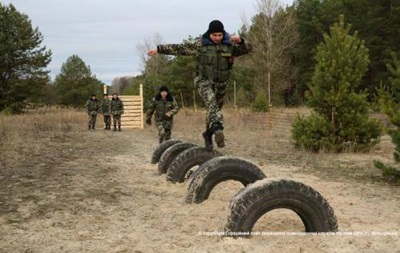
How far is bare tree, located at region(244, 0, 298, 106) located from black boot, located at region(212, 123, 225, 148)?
1448 inches

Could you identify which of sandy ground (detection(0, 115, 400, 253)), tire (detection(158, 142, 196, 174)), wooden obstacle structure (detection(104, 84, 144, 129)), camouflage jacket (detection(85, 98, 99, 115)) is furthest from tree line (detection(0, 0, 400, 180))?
camouflage jacket (detection(85, 98, 99, 115))

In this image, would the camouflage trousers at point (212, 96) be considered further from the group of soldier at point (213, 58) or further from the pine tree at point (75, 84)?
the pine tree at point (75, 84)

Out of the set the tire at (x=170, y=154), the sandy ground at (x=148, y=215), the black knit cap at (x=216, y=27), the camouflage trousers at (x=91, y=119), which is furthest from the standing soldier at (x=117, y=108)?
the black knit cap at (x=216, y=27)

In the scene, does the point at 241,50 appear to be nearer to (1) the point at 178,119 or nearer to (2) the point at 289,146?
(2) the point at 289,146

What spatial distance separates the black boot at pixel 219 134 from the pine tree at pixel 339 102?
7.07 metres

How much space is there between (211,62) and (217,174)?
1.58 metres

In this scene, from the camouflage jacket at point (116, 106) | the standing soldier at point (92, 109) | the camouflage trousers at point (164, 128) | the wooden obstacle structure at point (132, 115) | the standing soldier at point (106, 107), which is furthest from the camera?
the wooden obstacle structure at point (132, 115)

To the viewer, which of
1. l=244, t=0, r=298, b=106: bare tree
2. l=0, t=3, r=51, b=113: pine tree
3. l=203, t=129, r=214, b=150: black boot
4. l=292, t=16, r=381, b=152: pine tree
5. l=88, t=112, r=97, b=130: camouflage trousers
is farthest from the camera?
l=244, t=0, r=298, b=106: bare tree

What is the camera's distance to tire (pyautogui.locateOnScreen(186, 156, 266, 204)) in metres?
5.67

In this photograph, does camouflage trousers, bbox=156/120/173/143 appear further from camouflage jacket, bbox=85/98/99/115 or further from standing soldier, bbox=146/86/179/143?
camouflage jacket, bbox=85/98/99/115

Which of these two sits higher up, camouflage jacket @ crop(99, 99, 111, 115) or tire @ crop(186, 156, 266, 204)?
camouflage jacket @ crop(99, 99, 111, 115)

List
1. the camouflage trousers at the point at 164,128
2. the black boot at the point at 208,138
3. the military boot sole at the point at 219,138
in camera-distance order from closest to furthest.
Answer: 1. the military boot sole at the point at 219,138
2. the black boot at the point at 208,138
3. the camouflage trousers at the point at 164,128

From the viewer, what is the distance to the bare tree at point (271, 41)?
43.0 m

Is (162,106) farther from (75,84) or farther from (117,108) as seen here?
(75,84)
